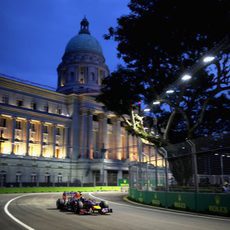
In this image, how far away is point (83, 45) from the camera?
4530 inches

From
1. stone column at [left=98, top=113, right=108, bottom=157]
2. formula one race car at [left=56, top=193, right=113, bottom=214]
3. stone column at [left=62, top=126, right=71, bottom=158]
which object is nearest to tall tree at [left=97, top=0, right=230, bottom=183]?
formula one race car at [left=56, top=193, right=113, bottom=214]

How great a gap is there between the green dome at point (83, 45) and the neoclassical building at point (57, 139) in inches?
579

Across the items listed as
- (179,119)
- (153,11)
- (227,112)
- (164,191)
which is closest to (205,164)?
(164,191)

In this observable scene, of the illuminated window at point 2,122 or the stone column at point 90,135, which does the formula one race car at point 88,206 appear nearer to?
the illuminated window at point 2,122

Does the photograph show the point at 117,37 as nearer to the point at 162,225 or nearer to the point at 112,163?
the point at 162,225

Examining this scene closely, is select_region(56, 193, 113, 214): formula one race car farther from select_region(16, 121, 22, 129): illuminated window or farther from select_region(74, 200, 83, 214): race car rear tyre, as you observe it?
select_region(16, 121, 22, 129): illuminated window

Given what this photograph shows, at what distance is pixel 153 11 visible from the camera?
26.0 m

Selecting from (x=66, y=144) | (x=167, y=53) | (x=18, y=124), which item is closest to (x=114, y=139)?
(x=66, y=144)

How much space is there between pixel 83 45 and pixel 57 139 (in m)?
39.7

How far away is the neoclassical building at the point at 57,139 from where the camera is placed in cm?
7881

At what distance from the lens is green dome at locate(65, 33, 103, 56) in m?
114

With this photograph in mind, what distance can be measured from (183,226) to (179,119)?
1186 inches

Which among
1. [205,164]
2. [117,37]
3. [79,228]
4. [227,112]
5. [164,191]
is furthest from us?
[227,112]

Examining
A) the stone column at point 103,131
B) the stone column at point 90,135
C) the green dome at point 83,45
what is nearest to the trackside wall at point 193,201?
the stone column at point 90,135
